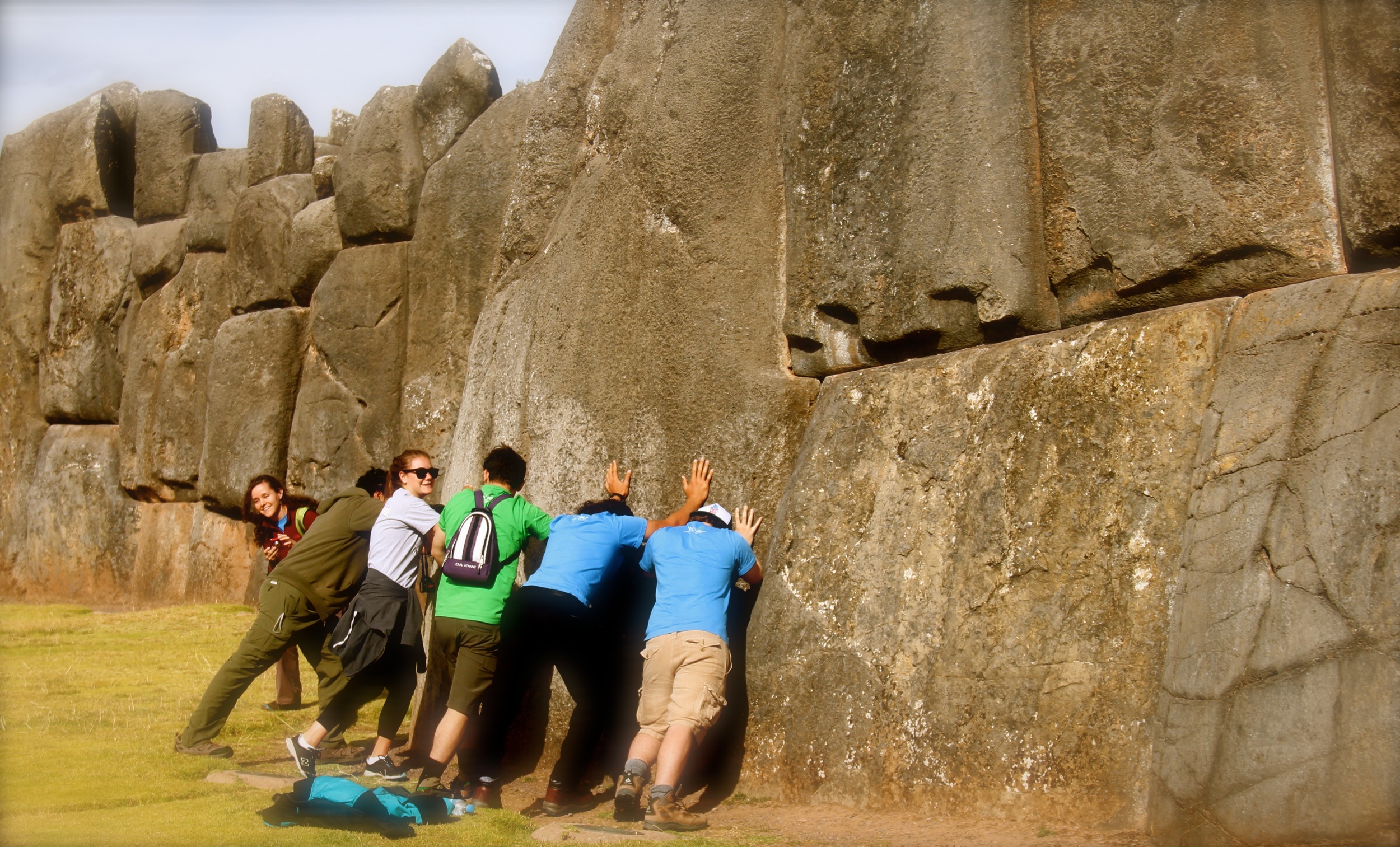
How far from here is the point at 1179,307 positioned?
4.75m

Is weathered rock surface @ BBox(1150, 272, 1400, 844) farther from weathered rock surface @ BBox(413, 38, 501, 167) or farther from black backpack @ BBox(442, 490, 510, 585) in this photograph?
weathered rock surface @ BBox(413, 38, 501, 167)

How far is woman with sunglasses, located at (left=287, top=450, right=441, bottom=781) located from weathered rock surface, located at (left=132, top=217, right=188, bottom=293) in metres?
10.0

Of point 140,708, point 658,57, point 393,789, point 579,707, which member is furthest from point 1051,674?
point 140,708

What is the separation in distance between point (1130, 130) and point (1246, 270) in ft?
2.56

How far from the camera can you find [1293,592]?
3982 millimetres

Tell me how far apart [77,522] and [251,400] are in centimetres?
394

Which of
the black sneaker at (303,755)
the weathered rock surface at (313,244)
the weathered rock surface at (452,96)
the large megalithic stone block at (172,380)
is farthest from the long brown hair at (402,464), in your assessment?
the large megalithic stone block at (172,380)

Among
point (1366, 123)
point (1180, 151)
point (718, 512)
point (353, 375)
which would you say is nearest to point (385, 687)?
point (718, 512)

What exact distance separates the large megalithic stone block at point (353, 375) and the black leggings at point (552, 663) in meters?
6.81

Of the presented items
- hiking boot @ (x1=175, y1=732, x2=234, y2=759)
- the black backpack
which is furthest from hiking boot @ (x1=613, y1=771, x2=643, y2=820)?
hiking boot @ (x1=175, y1=732, x2=234, y2=759)

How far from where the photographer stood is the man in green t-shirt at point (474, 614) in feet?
17.4

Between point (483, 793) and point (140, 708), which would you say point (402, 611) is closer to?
point (483, 793)

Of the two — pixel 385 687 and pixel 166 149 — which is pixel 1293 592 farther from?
pixel 166 149

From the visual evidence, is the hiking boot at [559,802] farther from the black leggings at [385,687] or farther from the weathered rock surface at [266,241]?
the weathered rock surface at [266,241]
